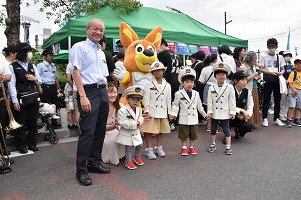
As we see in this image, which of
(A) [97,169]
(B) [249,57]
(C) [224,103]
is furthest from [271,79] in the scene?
(A) [97,169]

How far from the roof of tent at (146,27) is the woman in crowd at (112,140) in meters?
2.52

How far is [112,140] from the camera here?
3.86 metres

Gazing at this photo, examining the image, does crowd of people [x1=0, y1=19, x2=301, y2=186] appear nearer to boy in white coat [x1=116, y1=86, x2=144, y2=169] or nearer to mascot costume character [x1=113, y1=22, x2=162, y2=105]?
boy in white coat [x1=116, y1=86, x2=144, y2=169]

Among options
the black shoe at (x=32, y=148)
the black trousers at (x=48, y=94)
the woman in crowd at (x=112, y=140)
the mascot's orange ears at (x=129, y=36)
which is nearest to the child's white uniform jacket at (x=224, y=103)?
the woman in crowd at (x=112, y=140)

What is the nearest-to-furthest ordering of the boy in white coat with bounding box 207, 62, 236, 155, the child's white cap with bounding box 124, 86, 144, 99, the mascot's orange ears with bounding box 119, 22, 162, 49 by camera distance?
the child's white cap with bounding box 124, 86, 144, 99 < the boy in white coat with bounding box 207, 62, 236, 155 < the mascot's orange ears with bounding box 119, 22, 162, 49

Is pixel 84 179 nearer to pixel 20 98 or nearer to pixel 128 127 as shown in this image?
pixel 128 127

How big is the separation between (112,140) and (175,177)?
112 cm

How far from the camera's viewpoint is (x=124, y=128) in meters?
3.71

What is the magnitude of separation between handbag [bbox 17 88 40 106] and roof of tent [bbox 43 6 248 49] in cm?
207

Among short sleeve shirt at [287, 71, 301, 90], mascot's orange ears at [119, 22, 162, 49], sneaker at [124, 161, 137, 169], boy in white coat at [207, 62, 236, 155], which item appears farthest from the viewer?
short sleeve shirt at [287, 71, 301, 90]

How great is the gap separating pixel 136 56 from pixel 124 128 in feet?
5.33

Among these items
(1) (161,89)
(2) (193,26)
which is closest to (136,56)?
(1) (161,89)

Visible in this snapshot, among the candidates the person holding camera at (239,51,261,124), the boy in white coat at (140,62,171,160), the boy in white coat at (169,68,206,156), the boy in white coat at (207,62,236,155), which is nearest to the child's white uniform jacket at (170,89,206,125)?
the boy in white coat at (169,68,206,156)

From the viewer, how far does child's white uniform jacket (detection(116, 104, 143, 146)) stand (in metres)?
3.64
